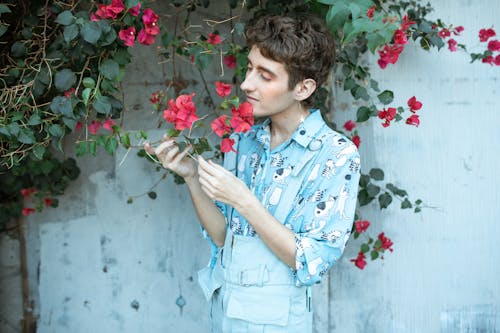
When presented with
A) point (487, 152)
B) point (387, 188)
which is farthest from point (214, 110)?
point (487, 152)

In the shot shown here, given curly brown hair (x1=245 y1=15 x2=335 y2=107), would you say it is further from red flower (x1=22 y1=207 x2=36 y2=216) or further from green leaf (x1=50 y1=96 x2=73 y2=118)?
red flower (x1=22 y1=207 x2=36 y2=216)

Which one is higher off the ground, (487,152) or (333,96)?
(333,96)

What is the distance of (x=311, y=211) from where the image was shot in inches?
65.8

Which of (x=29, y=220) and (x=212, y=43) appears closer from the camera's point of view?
(x=212, y=43)

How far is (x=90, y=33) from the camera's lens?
1.76 m

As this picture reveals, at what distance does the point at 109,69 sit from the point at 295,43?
2.03ft

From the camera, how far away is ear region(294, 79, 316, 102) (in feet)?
5.73

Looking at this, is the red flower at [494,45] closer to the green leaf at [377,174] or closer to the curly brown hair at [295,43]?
the green leaf at [377,174]

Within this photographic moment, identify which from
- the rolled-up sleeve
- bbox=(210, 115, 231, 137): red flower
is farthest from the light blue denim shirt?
bbox=(210, 115, 231, 137): red flower

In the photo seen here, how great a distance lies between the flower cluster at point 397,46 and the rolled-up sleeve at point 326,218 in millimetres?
690

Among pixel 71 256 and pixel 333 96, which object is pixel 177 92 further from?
pixel 71 256

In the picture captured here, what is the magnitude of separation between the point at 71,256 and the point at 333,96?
1.42 meters

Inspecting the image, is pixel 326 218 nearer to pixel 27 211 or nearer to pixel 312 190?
pixel 312 190

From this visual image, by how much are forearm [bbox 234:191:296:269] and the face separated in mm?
276
